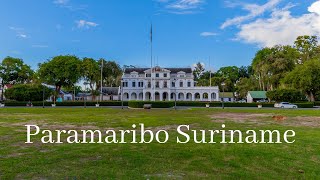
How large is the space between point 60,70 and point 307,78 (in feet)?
182

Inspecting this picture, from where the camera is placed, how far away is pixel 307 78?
60344 mm

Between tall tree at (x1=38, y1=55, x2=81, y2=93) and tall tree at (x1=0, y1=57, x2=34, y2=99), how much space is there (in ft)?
31.4

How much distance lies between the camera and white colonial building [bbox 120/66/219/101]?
8469 cm

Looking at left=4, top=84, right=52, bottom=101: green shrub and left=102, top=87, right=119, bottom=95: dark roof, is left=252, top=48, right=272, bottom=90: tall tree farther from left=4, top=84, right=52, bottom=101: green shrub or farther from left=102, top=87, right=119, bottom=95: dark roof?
left=4, top=84, right=52, bottom=101: green shrub

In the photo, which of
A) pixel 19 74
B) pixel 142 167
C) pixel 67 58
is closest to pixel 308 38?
pixel 67 58

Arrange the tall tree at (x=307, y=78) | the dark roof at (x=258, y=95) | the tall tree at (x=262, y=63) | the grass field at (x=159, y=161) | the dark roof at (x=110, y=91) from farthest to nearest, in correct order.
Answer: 1. the dark roof at (x=110, y=91)
2. the dark roof at (x=258, y=95)
3. the tall tree at (x=262, y=63)
4. the tall tree at (x=307, y=78)
5. the grass field at (x=159, y=161)

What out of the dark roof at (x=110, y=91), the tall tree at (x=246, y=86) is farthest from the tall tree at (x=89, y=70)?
the tall tree at (x=246, y=86)

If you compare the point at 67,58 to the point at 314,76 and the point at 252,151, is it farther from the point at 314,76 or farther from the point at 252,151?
the point at 252,151

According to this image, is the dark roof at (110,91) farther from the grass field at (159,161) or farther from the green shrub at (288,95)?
the grass field at (159,161)

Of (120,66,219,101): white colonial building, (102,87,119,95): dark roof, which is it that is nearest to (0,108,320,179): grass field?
(120,66,219,101): white colonial building

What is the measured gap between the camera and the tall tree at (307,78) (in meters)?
60.8

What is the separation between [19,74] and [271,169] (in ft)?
269

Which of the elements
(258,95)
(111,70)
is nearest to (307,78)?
(258,95)

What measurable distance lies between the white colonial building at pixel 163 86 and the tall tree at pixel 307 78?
23.7 metres
